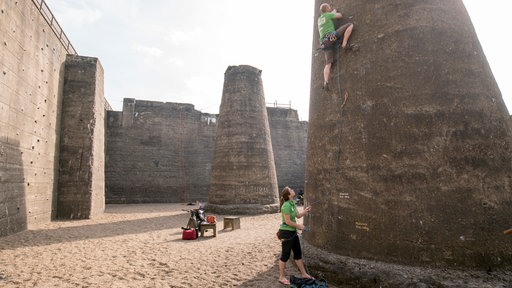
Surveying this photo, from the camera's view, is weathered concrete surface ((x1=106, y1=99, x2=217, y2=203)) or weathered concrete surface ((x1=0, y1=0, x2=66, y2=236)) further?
weathered concrete surface ((x1=106, y1=99, x2=217, y2=203))

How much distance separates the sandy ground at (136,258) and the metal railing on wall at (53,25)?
6927 millimetres

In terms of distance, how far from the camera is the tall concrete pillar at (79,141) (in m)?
11.7

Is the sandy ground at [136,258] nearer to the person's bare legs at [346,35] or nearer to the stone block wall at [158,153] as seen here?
the person's bare legs at [346,35]

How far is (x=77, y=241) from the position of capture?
746 cm

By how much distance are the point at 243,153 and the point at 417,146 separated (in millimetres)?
10836

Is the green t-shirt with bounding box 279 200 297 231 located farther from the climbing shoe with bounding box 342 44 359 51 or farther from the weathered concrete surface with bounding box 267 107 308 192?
the weathered concrete surface with bounding box 267 107 308 192

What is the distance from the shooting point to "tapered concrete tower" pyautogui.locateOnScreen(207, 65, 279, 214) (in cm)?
1384

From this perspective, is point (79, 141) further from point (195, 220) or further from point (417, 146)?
point (417, 146)

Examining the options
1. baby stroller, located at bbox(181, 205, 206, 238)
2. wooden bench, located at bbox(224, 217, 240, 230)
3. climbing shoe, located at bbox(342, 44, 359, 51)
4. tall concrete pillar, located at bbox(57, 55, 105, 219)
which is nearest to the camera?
climbing shoe, located at bbox(342, 44, 359, 51)

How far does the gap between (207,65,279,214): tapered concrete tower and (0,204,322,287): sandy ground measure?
168 inches

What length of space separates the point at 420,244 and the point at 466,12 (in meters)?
2.98

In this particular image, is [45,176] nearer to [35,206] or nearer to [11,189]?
[35,206]

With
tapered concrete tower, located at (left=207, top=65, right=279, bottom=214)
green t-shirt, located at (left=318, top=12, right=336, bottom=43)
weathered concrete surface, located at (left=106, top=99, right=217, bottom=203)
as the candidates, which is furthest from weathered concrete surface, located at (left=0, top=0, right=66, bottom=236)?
weathered concrete surface, located at (left=106, top=99, right=217, bottom=203)

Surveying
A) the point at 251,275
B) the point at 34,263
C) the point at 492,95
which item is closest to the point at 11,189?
the point at 34,263
